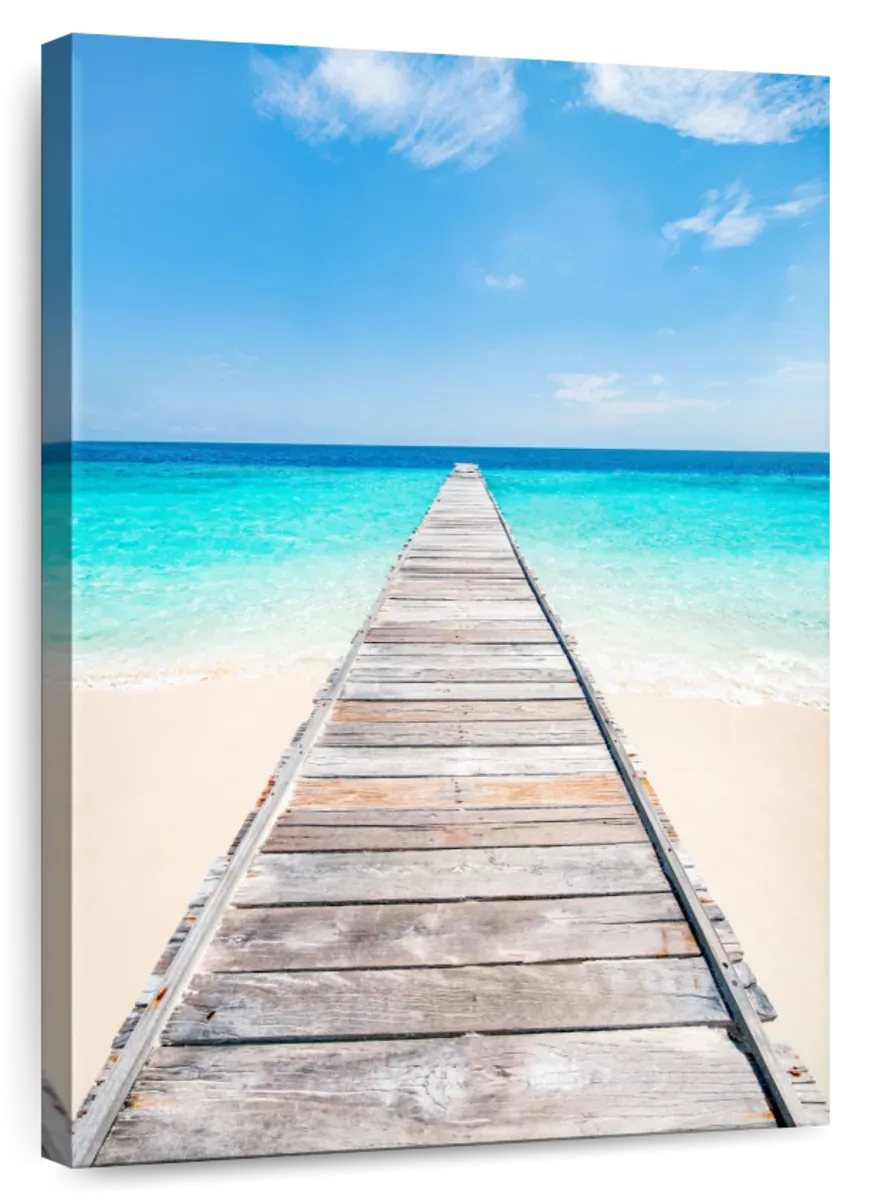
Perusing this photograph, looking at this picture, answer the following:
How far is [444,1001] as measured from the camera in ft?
3.43

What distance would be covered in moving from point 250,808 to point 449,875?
193cm

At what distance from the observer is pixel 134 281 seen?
3.18 m

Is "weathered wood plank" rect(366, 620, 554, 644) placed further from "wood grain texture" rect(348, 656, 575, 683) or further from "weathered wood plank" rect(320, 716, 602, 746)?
"weathered wood plank" rect(320, 716, 602, 746)

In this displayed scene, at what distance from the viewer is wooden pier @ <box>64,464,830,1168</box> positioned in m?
0.90

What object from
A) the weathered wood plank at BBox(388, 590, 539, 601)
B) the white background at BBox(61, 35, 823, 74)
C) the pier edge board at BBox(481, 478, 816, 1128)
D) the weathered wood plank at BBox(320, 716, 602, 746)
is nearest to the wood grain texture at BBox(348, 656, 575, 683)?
the weathered wood plank at BBox(320, 716, 602, 746)

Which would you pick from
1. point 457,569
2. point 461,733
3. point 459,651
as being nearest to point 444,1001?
point 461,733

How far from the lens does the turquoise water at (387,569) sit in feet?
16.5

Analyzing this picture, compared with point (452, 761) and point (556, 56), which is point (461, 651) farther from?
point (556, 56)

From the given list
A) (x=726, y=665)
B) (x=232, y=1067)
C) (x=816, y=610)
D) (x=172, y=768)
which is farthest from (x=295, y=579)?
(x=232, y=1067)

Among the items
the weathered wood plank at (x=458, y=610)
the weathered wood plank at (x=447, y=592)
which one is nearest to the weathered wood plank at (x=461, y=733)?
the weathered wood plank at (x=458, y=610)

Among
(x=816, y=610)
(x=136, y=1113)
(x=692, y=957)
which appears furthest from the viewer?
(x=816, y=610)

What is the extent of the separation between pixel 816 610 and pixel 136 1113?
24.1 ft

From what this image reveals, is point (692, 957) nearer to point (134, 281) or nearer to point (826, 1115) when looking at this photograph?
point (826, 1115)
